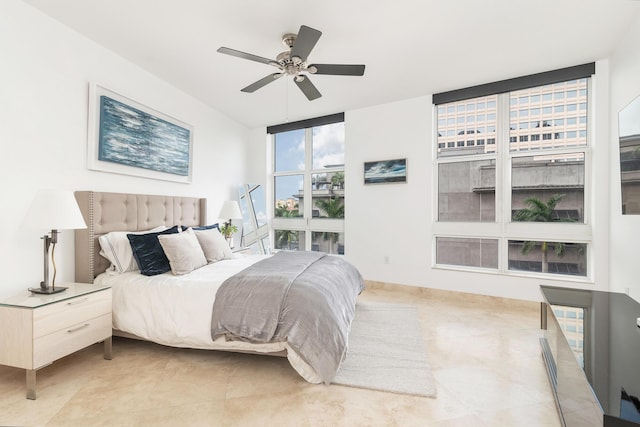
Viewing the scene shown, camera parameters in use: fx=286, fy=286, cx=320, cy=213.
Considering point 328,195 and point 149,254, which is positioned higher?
point 328,195

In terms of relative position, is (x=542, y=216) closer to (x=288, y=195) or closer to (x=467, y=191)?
(x=467, y=191)

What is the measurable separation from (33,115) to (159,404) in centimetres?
242

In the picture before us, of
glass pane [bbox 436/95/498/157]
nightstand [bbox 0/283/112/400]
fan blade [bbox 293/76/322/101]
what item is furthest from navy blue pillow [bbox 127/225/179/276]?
glass pane [bbox 436/95/498/157]

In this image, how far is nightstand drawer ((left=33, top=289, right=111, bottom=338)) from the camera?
1829 mm

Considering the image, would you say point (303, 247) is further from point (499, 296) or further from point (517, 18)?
point (517, 18)

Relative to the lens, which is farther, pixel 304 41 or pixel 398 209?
pixel 398 209

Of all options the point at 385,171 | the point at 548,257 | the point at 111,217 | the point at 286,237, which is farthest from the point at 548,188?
the point at 111,217

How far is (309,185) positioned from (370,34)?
9.25 ft

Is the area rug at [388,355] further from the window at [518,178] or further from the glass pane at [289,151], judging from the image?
the glass pane at [289,151]

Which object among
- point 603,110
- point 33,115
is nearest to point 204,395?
point 33,115

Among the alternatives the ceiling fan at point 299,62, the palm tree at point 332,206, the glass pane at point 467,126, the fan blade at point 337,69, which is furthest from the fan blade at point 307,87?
the palm tree at point 332,206

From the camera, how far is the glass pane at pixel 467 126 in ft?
12.4

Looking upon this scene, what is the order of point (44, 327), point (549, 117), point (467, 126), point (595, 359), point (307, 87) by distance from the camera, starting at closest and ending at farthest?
point (595, 359) < point (44, 327) < point (307, 87) < point (549, 117) < point (467, 126)

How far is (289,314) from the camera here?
2012 mm
